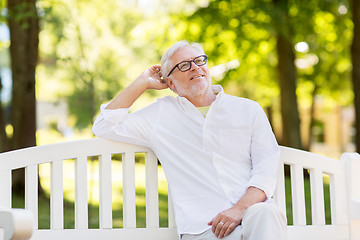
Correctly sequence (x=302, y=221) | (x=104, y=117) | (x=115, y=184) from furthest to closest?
(x=115, y=184)
(x=302, y=221)
(x=104, y=117)

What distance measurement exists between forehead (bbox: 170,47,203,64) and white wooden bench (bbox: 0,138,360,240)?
0.63 metres

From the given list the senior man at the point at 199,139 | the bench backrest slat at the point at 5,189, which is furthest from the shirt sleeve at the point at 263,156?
the bench backrest slat at the point at 5,189

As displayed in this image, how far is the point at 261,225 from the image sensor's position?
3.06m

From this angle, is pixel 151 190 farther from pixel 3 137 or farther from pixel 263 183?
pixel 3 137

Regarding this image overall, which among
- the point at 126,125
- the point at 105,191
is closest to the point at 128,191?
the point at 105,191

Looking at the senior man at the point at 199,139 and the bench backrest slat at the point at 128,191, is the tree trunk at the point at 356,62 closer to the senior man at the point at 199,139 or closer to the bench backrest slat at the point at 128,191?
the senior man at the point at 199,139

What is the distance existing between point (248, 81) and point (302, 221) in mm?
19946

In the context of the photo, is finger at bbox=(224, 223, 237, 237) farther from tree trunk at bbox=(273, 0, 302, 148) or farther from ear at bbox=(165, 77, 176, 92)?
tree trunk at bbox=(273, 0, 302, 148)

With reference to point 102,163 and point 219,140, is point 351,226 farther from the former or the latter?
point 102,163

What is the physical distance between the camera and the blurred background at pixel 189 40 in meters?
8.80

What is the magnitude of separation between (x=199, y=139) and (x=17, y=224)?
1.39 metres

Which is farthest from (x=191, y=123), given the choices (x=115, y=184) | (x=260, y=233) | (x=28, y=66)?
(x=115, y=184)

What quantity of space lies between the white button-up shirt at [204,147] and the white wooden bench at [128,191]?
16 cm

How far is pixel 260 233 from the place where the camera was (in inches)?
120
